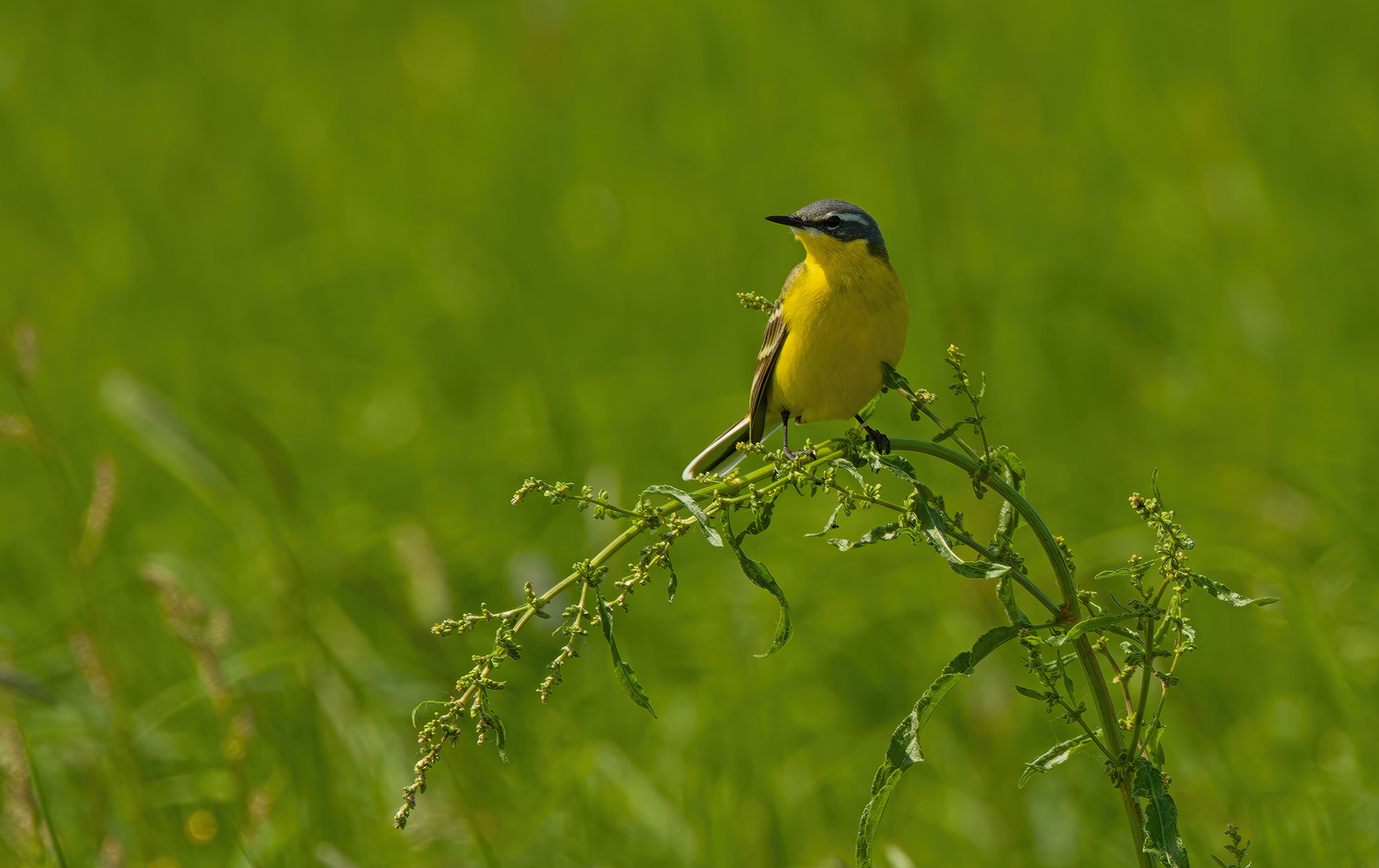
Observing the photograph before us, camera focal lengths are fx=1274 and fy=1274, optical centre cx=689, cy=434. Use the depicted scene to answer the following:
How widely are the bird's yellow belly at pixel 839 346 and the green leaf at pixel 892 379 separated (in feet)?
0.07

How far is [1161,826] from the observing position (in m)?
1.74

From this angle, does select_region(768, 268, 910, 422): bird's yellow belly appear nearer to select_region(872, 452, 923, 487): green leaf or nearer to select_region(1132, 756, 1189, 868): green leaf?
select_region(872, 452, 923, 487): green leaf

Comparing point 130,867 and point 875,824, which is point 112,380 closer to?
point 130,867

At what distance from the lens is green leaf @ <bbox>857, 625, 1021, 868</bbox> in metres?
1.79

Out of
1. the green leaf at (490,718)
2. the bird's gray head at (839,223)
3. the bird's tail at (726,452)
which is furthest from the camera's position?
the bird's gray head at (839,223)

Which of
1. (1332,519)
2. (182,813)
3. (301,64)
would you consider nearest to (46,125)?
(301,64)

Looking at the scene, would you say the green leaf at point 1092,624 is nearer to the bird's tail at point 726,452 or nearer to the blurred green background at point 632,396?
the blurred green background at point 632,396

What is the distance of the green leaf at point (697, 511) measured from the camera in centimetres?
176

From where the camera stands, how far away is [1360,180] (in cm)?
712

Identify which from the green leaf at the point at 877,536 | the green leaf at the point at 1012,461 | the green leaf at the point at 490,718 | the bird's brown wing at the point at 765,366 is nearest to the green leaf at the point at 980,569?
the green leaf at the point at 877,536

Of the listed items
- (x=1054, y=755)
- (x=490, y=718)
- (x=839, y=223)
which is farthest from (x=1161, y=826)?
(x=839, y=223)

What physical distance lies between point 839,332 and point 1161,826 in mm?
1800

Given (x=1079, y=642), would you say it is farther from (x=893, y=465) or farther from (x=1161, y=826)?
(x=893, y=465)

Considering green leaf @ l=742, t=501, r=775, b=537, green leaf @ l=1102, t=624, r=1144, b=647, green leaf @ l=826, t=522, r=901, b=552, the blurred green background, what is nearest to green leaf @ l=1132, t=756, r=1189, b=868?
green leaf @ l=1102, t=624, r=1144, b=647
